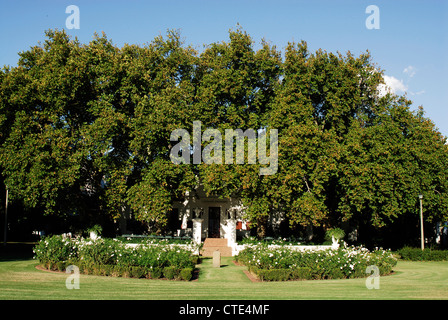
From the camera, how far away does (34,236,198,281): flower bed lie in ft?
55.1

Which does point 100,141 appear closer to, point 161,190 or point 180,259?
point 161,190

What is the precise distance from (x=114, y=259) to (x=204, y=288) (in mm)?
5741

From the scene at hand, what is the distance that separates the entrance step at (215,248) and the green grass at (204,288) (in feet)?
38.5

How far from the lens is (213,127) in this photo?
1228 inches

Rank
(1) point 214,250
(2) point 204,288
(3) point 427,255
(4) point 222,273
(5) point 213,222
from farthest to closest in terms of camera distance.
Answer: (5) point 213,222
(1) point 214,250
(3) point 427,255
(4) point 222,273
(2) point 204,288

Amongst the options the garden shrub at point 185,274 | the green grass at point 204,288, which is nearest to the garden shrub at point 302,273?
the green grass at point 204,288

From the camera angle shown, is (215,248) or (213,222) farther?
(213,222)

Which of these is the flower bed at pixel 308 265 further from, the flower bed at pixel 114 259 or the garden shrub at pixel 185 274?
the flower bed at pixel 114 259

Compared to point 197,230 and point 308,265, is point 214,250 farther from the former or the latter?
point 308,265

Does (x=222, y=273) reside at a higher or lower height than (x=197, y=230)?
lower

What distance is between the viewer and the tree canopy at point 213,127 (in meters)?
27.3

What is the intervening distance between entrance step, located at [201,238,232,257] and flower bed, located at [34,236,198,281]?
1105cm

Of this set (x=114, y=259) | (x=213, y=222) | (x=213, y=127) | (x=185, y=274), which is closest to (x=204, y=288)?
(x=185, y=274)
